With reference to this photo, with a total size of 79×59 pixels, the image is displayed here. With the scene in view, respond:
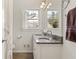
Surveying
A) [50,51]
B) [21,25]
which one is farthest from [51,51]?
[21,25]

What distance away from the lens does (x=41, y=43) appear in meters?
3.39

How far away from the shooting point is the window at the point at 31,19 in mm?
6305

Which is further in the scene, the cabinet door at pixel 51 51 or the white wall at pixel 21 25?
the white wall at pixel 21 25

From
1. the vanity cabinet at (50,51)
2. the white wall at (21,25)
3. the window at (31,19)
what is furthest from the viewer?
the window at (31,19)

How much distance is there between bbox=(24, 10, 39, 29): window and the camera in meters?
6.30

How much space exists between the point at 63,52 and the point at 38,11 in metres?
3.21

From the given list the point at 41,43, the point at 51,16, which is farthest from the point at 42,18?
the point at 41,43

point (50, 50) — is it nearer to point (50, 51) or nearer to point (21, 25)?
point (50, 51)

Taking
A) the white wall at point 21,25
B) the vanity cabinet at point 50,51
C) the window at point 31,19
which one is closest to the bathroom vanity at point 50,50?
the vanity cabinet at point 50,51

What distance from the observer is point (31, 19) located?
20.8 feet

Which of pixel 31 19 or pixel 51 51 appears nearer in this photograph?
pixel 51 51

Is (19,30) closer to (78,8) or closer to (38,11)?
(38,11)

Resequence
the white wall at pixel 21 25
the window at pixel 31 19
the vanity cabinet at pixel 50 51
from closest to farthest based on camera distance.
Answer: the vanity cabinet at pixel 50 51, the white wall at pixel 21 25, the window at pixel 31 19

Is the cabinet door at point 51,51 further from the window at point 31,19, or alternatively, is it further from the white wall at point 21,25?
the window at point 31,19
